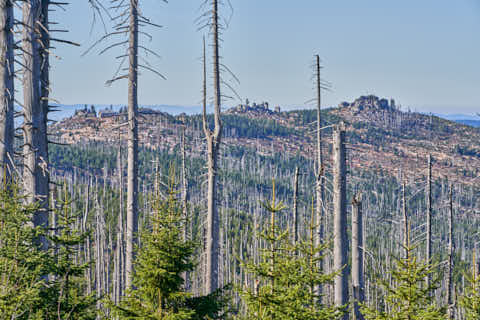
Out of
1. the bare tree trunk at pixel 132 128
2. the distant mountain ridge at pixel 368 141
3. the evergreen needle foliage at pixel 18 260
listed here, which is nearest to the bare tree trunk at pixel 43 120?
the evergreen needle foliage at pixel 18 260

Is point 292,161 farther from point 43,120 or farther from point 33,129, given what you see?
point 33,129

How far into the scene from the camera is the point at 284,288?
607 centimetres

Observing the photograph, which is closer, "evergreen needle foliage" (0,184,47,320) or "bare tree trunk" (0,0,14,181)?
"evergreen needle foliage" (0,184,47,320)

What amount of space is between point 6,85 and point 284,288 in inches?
165

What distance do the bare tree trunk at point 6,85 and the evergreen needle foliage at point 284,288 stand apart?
3205mm

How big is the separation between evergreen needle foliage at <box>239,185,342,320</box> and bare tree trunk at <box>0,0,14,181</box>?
3205 mm

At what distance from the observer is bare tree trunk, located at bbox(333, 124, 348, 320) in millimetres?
9255

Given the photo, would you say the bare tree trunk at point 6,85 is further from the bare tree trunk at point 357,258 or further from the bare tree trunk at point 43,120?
the bare tree trunk at point 357,258

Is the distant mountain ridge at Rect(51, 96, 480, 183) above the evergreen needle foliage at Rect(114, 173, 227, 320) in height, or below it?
above

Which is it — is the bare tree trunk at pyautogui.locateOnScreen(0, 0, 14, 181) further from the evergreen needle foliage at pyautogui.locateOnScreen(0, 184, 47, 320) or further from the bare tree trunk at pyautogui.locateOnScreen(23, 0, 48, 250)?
the bare tree trunk at pyautogui.locateOnScreen(23, 0, 48, 250)

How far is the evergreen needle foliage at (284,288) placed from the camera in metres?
5.69

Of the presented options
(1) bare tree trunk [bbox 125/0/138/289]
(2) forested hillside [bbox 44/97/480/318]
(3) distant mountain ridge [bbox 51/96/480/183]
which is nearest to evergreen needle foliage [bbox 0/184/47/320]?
(1) bare tree trunk [bbox 125/0/138/289]

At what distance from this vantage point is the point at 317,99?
1631cm

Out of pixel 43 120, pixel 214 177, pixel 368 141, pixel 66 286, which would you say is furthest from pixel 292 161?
pixel 66 286
